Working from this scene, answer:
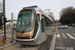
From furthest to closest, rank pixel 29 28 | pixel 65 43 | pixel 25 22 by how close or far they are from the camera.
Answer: pixel 65 43 < pixel 25 22 < pixel 29 28

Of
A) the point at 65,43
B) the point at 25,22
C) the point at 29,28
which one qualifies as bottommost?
the point at 65,43

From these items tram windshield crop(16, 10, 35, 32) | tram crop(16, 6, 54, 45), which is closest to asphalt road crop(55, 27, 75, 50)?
tram crop(16, 6, 54, 45)

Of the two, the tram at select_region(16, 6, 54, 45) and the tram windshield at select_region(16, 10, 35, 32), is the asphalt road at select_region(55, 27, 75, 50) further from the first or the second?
the tram windshield at select_region(16, 10, 35, 32)

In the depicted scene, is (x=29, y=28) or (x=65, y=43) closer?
(x=29, y=28)

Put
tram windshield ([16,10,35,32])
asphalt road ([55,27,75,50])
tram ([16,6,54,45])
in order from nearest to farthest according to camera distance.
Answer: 1. tram ([16,6,54,45])
2. tram windshield ([16,10,35,32])
3. asphalt road ([55,27,75,50])

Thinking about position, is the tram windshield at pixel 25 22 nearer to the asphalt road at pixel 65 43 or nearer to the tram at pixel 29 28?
the tram at pixel 29 28

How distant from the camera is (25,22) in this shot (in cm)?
657

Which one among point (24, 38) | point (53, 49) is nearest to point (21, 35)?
point (24, 38)

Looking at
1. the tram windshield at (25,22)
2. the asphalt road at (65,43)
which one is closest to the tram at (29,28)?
the tram windshield at (25,22)

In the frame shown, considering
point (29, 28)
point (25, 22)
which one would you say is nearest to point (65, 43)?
point (29, 28)

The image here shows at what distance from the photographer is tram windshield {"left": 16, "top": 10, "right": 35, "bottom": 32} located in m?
6.44

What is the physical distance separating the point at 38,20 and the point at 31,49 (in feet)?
7.40

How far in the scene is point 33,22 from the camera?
6555mm

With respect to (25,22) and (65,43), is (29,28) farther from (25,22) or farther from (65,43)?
(65,43)
